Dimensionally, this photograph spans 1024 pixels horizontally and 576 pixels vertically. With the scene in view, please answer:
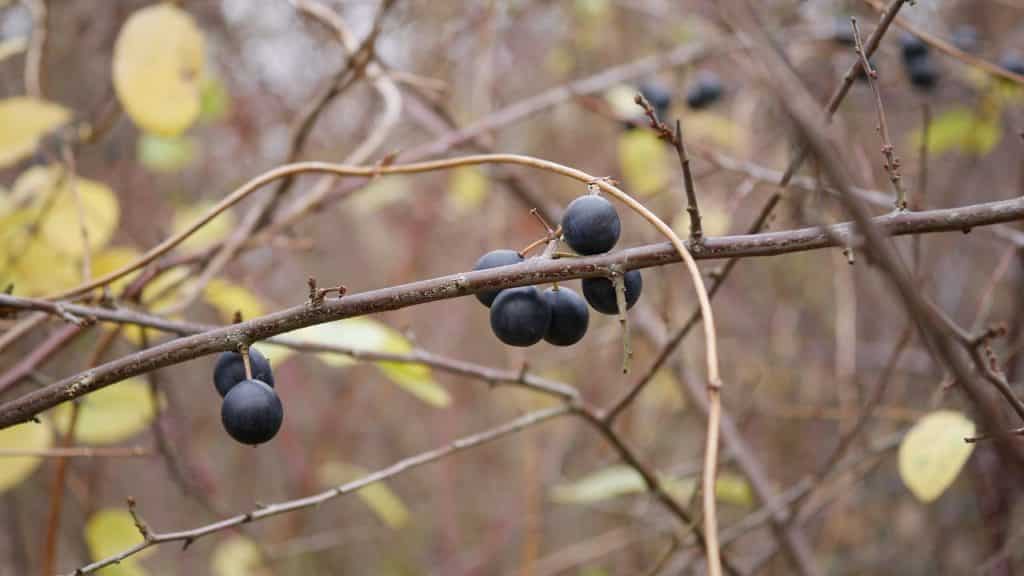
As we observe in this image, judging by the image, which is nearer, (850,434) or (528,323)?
(528,323)

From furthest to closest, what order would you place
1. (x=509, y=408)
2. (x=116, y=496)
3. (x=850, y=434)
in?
(x=509, y=408), (x=116, y=496), (x=850, y=434)

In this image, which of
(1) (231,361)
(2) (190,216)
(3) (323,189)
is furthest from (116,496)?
(1) (231,361)

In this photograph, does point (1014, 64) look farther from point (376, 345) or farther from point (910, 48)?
point (376, 345)

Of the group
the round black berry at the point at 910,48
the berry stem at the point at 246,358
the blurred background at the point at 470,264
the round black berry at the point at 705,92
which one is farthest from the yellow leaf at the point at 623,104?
the berry stem at the point at 246,358

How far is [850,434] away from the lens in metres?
1.66

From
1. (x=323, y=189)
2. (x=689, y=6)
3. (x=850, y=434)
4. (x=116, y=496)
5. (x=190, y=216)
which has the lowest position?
(x=850, y=434)

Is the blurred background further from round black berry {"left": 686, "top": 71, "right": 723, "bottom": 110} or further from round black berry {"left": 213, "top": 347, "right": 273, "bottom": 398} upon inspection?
round black berry {"left": 213, "top": 347, "right": 273, "bottom": 398}

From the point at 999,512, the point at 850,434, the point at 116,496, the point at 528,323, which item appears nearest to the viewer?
the point at 528,323

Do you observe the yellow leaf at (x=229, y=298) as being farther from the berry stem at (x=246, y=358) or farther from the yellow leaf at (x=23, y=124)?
the berry stem at (x=246, y=358)

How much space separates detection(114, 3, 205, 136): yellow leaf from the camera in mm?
1533

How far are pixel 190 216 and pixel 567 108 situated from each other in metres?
2.09

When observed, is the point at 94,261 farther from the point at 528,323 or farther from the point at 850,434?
the point at 850,434

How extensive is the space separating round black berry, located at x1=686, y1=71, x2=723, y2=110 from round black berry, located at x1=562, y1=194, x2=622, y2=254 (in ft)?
6.34

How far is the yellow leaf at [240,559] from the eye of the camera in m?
2.44
